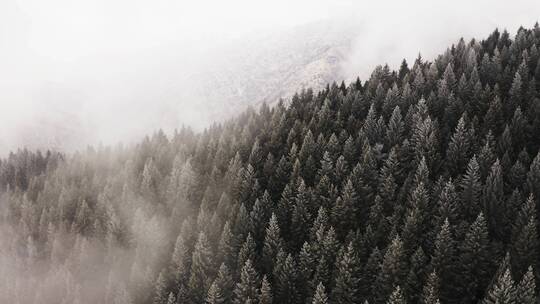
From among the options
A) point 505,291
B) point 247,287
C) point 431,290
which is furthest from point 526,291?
point 247,287

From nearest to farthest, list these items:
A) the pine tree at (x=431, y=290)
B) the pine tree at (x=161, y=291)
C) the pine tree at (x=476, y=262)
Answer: the pine tree at (x=431, y=290) → the pine tree at (x=476, y=262) → the pine tree at (x=161, y=291)

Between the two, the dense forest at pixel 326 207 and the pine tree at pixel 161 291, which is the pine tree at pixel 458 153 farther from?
the pine tree at pixel 161 291

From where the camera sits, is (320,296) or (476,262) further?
(476,262)

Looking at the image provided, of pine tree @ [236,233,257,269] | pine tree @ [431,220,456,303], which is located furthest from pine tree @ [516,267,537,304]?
pine tree @ [236,233,257,269]

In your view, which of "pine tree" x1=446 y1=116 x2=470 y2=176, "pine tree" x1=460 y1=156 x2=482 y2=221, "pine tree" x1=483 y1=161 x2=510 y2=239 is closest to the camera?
"pine tree" x1=483 y1=161 x2=510 y2=239

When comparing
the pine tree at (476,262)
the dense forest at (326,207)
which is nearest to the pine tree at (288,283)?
the dense forest at (326,207)

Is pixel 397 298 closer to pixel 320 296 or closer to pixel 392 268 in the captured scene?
pixel 392 268

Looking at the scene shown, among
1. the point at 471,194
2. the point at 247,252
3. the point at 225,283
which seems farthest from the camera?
the point at 247,252

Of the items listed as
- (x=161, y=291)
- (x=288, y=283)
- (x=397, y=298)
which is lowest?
(x=161, y=291)

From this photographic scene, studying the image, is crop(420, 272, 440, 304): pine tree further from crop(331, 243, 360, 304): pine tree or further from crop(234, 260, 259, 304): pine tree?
crop(234, 260, 259, 304): pine tree

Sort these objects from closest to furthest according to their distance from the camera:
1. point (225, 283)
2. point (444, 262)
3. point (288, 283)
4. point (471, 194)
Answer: point (444, 262), point (288, 283), point (471, 194), point (225, 283)
